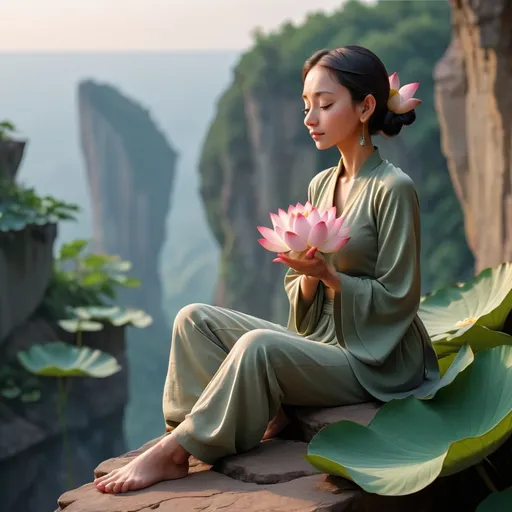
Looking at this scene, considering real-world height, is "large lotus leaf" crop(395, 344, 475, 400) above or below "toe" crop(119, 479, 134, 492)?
above

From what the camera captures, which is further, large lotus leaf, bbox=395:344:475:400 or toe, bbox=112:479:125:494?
large lotus leaf, bbox=395:344:475:400

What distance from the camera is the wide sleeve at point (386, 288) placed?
8.04 feet

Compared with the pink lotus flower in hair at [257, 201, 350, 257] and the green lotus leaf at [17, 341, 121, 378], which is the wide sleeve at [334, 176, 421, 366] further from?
the green lotus leaf at [17, 341, 121, 378]

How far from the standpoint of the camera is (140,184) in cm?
2383

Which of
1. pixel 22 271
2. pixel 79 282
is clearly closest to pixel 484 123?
pixel 22 271

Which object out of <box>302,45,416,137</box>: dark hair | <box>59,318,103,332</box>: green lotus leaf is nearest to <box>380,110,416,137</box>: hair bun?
<box>302,45,416,137</box>: dark hair

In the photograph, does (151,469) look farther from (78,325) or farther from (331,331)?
(78,325)

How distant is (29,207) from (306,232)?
6075 mm

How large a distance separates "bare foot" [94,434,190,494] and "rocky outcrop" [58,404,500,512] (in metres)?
0.02

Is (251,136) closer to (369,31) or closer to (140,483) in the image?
(369,31)

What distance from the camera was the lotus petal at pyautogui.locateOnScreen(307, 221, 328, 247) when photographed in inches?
89.0

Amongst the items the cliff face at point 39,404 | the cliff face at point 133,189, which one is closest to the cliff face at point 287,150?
the cliff face at point 133,189

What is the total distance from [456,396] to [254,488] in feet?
2.02

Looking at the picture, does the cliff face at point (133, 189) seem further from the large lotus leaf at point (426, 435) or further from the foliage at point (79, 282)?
the large lotus leaf at point (426, 435)
